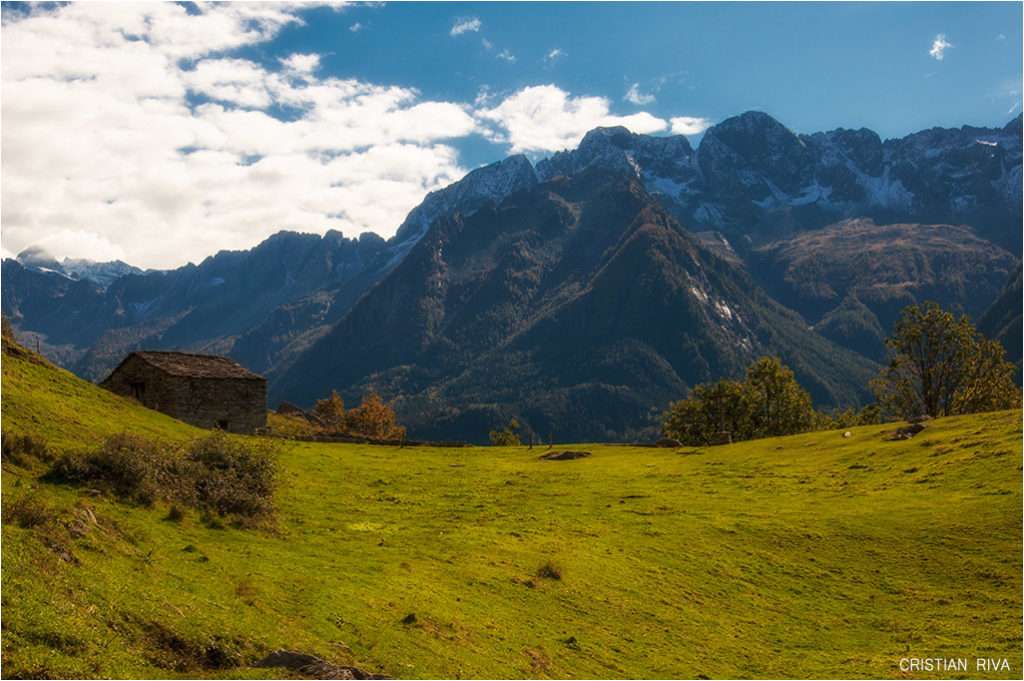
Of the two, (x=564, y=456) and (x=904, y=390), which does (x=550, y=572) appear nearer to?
(x=564, y=456)

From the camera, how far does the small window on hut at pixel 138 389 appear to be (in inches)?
2771

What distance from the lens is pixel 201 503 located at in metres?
29.6

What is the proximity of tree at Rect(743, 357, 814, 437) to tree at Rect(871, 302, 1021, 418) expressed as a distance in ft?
40.3

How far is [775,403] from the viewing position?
106250 mm

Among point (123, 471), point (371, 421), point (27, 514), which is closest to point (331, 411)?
point (371, 421)

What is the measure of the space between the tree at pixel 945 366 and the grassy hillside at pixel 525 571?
36110mm

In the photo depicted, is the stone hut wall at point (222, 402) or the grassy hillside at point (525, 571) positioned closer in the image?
the grassy hillside at point (525, 571)

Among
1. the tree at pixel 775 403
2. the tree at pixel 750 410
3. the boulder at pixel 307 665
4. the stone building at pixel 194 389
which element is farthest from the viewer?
the tree at pixel 775 403

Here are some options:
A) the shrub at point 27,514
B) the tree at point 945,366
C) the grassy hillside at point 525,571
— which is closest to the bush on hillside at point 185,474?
the grassy hillside at point 525,571

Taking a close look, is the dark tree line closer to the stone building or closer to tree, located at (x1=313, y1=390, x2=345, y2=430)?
the stone building

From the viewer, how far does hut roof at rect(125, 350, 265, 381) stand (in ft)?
231

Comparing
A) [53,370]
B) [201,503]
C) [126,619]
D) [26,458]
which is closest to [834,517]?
[201,503]

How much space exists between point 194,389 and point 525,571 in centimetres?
5175

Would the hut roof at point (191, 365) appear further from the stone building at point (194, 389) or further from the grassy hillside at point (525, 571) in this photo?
the grassy hillside at point (525, 571)
